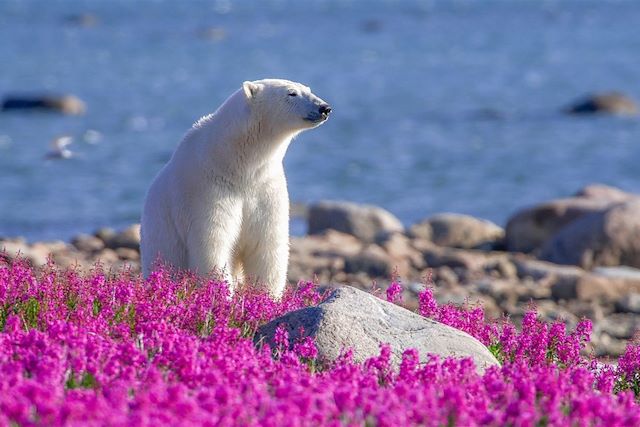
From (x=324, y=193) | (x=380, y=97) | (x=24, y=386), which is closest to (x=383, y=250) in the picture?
(x=324, y=193)

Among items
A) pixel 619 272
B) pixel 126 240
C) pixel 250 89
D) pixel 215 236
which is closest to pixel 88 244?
pixel 126 240

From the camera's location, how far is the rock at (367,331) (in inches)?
284

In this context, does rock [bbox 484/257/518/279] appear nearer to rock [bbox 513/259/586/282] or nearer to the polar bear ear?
rock [bbox 513/259/586/282]

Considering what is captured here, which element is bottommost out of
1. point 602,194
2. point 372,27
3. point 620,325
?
point 372,27

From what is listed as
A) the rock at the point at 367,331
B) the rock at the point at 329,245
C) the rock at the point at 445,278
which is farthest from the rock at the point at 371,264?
the rock at the point at 367,331

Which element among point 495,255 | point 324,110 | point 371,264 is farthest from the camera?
point 495,255

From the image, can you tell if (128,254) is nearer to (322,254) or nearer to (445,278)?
(322,254)

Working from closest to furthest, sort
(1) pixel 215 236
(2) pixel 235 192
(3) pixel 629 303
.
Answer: (1) pixel 215 236 → (2) pixel 235 192 → (3) pixel 629 303

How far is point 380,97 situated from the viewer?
58531 millimetres

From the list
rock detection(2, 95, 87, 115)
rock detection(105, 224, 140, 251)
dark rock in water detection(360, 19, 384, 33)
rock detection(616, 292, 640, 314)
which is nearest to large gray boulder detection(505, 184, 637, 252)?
rock detection(616, 292, 640, 314)

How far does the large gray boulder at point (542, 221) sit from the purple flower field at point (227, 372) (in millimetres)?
13608

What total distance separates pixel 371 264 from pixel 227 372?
13.0m

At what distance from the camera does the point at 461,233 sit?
898 inches

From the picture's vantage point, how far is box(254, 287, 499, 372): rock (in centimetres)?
721
